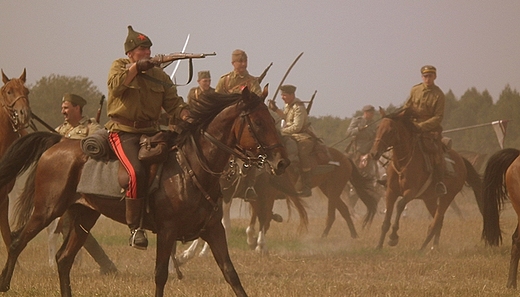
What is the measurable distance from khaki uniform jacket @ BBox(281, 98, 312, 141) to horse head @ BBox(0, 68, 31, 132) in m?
6.34

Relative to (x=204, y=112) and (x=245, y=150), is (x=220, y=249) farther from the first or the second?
(x=204, y=112)

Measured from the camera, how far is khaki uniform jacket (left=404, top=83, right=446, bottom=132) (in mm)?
17875

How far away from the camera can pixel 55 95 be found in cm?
4306

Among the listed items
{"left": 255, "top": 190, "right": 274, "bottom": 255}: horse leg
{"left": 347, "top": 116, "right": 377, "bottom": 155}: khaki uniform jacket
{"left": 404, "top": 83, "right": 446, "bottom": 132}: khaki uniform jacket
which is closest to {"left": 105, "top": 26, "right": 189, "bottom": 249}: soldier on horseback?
{"left": 255, "top": 190, "right": 274, "bottom": 255}: horse leg

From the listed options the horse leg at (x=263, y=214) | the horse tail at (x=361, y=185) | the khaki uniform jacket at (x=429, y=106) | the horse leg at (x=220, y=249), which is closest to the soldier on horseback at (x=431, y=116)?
the khaki uniform jacket at (x=429, y=106)

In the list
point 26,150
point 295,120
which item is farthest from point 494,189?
point 26,150

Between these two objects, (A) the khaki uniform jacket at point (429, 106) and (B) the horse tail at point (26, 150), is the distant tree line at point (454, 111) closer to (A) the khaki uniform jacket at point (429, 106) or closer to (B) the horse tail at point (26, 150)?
(A) the khaki uniform jacket at point (429, 106)

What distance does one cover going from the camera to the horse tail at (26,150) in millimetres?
9969

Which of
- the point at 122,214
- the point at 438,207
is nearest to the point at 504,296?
the point at 122,214

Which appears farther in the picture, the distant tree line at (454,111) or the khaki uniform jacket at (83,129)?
the distant tree line at (454,111)

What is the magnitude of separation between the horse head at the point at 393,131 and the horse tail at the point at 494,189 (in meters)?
4.60

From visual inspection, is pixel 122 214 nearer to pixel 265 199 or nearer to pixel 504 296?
pixel 504 296

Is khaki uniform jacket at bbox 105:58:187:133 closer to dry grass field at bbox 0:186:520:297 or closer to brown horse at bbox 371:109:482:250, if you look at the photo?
dry grass field at bbox 0:186:520:297

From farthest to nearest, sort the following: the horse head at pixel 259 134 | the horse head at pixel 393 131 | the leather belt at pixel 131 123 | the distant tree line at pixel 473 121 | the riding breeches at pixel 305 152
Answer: the distant tree line at pixel 473 121
the riding breeches at pixel 305 152
the horse head at pixel 393 131
the leather belt at pixel 131 123
the horse head at pixel 259 134
